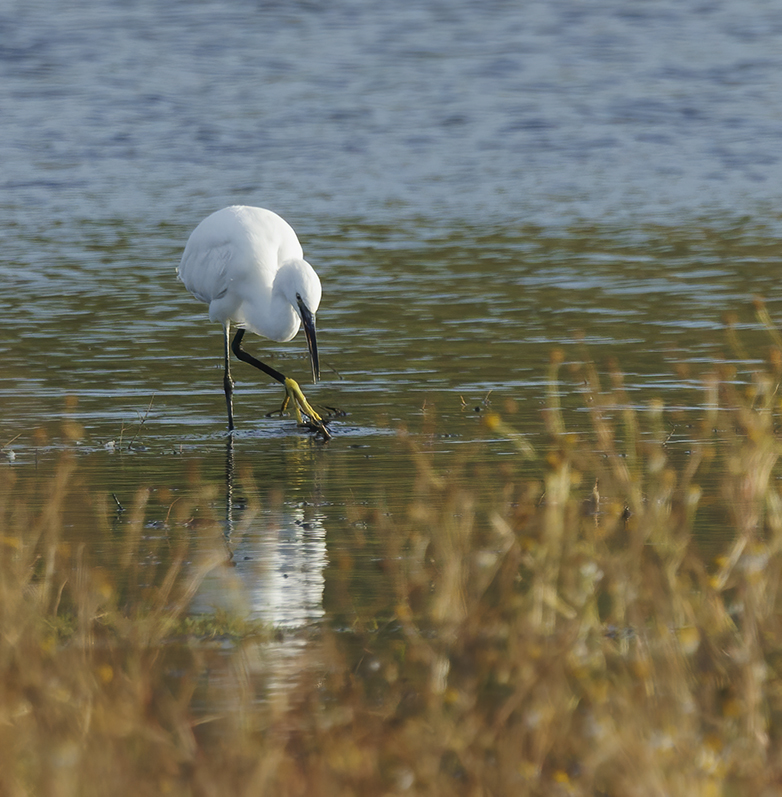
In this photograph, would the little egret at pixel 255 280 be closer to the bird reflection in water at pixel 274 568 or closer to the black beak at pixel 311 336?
the black beak at pixel 311 336

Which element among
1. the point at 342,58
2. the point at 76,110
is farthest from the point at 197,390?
the point at 342,58

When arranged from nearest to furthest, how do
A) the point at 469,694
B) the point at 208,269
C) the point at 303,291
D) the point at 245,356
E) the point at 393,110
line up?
the point at 469,694 → the point at 303,291 → the point at 208,269 → the point at 245,356 → the point at 393,110

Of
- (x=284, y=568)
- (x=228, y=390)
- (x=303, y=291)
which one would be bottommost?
(x=228, y=390)

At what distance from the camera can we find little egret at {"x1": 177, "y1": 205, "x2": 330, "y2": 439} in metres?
11.3

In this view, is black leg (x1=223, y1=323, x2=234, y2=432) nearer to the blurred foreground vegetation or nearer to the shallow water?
the shallow water

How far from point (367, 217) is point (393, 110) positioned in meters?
13.9

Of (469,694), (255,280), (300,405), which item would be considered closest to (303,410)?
(300,405)

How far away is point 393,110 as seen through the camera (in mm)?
37656

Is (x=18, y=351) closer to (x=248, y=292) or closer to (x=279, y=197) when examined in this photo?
(x=248, y=292)

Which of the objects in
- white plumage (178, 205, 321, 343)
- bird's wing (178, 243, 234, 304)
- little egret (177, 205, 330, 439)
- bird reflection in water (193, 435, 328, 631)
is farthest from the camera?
bird's wing (178, 243, 234, 304)

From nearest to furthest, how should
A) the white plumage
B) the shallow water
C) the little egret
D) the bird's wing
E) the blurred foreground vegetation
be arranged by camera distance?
1. the blurred foreground vegetation
2. the shallow water
3. the little egret
4. the white plumage
5. the bird's wing

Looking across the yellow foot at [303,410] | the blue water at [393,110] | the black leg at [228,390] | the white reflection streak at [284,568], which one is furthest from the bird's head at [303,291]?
the blue water at [393,110]

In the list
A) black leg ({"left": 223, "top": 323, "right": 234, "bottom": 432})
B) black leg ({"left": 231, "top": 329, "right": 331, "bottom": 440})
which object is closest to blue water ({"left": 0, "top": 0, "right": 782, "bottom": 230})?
black leg ({"left": 223, "top": 323, "right": 234, "bottom": 432})

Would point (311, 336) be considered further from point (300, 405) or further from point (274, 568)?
point (274, 568)
